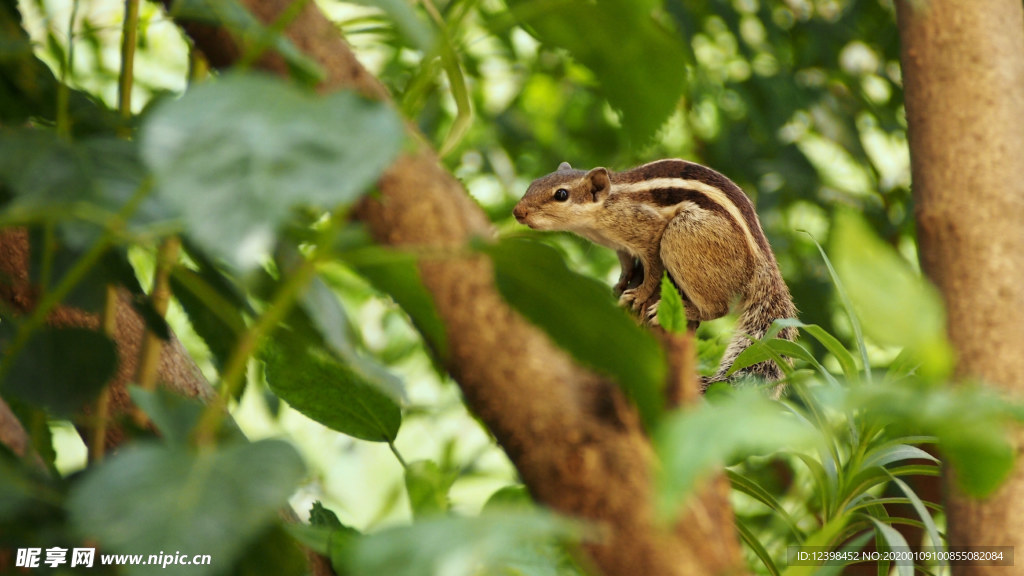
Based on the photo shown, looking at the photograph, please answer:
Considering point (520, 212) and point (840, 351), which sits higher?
point (840, 351)

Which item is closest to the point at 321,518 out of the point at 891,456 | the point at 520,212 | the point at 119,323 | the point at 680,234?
the point at 119,323

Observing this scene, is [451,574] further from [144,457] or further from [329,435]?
[329,435]

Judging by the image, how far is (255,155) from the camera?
33 cm

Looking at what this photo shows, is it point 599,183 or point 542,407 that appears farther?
point 599,183

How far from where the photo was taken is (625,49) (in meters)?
0.54

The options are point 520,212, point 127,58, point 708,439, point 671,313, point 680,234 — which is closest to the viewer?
point 708,439

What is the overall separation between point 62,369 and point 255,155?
0.29 meters

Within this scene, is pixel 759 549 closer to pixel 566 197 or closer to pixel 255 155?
pixel 255 155

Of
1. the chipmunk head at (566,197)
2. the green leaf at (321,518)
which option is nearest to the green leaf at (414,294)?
the green leaf at (321,518)

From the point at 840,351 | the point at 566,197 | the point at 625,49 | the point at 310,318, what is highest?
the point at 625,49

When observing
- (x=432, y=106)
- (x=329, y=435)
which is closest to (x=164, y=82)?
(x=432, y=106)

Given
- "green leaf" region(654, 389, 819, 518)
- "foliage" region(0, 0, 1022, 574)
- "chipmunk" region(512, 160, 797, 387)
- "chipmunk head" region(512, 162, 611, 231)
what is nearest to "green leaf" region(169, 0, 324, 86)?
"foliage" region(0, 0, 1022, 574)

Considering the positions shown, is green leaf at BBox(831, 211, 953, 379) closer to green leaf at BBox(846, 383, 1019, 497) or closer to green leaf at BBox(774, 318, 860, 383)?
green leaf at BBox(846, 383, 1019, 497)

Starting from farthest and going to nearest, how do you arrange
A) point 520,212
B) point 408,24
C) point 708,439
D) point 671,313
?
point 520,212
point 671,313
point 408,24
point 708,439
